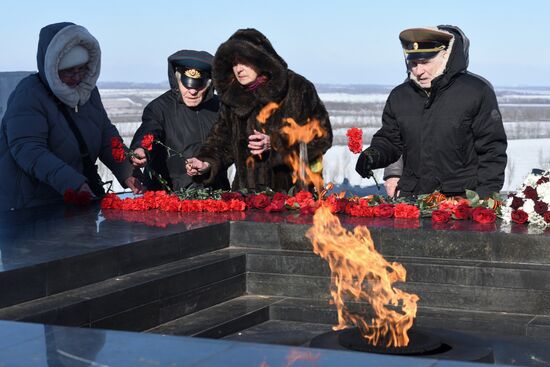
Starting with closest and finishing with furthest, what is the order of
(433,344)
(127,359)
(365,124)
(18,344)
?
(127,359)
(18,344)
(433,344)
(365,124)

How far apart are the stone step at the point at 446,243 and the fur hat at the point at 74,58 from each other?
6.64ft

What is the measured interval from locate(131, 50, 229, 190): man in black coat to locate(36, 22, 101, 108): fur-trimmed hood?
61cm

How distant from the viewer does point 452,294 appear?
597 centimetres

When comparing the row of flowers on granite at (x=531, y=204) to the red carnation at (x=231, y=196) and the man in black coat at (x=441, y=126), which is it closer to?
the man in black coat at (x=441, y=126)

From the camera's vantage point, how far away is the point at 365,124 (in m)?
36.0

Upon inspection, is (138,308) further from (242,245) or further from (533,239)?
(533,239)

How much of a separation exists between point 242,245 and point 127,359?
9.50 feet

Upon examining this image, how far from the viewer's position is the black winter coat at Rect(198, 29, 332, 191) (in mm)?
7605

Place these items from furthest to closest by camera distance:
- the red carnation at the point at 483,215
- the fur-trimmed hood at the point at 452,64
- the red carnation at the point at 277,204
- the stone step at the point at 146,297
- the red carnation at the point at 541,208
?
the red carnation at the point at 277,204, the fur-trimmed hood at the point at 452,64, the red carnation at the point at 483,215, the red carnation at the point at 541,208, the stone step at the point at 146,297

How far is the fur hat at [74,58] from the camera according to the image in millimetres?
7637

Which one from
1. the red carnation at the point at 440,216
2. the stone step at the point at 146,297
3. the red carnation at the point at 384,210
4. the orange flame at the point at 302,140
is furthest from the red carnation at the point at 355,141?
the stone step at the point at 146,297

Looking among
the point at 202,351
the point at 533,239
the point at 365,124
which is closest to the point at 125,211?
the point at 533,239

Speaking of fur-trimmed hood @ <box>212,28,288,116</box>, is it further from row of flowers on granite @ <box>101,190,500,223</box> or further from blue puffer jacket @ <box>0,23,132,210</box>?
blue puffer jacket @ <box>0,23,132,210</box>

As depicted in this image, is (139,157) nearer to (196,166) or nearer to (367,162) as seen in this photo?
(196,166)
